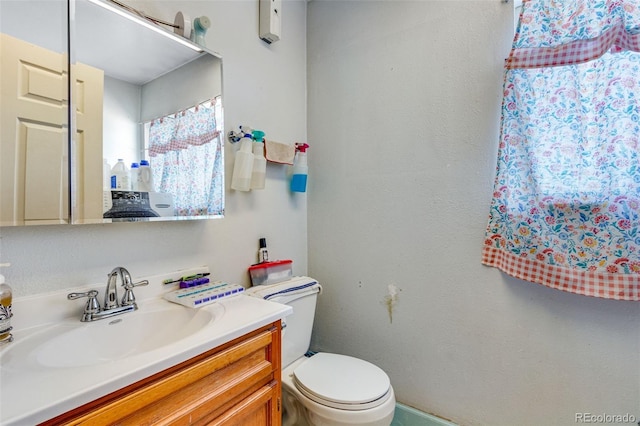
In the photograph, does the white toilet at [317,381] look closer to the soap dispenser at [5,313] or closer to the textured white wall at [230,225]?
the textured white wall at [230,225]

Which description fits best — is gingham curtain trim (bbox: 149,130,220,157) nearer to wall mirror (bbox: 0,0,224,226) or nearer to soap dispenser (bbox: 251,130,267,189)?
wall mirror (bbox: 0,0,224,226)

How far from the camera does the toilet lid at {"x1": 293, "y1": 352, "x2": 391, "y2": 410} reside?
3.68 feet

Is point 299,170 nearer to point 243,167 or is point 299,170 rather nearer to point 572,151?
point 243,167

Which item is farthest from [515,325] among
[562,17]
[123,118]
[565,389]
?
[123,118]

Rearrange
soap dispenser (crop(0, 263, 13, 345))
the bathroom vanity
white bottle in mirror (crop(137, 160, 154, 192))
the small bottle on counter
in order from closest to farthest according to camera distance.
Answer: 1. the bathroom vanity
2. soap dispenser (crop(0, 263, 13, 345))
3. white bottle in mirror (crop(137, 160, 154, 192))
4. the small bottle on counter

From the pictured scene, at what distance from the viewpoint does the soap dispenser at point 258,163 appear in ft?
4.71

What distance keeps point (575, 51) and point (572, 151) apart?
1.13 ft

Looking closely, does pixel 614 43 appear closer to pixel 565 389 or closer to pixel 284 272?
pixel 565 389

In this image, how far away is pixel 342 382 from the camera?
1.23 meters

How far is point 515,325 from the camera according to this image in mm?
1246

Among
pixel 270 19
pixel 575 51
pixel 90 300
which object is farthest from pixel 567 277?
pixel 270 19

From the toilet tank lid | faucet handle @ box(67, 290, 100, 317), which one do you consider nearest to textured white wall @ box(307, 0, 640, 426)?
the toilet tank lid

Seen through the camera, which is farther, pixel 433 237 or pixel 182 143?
pixel 433 237

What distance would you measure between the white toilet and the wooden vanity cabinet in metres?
0.21
